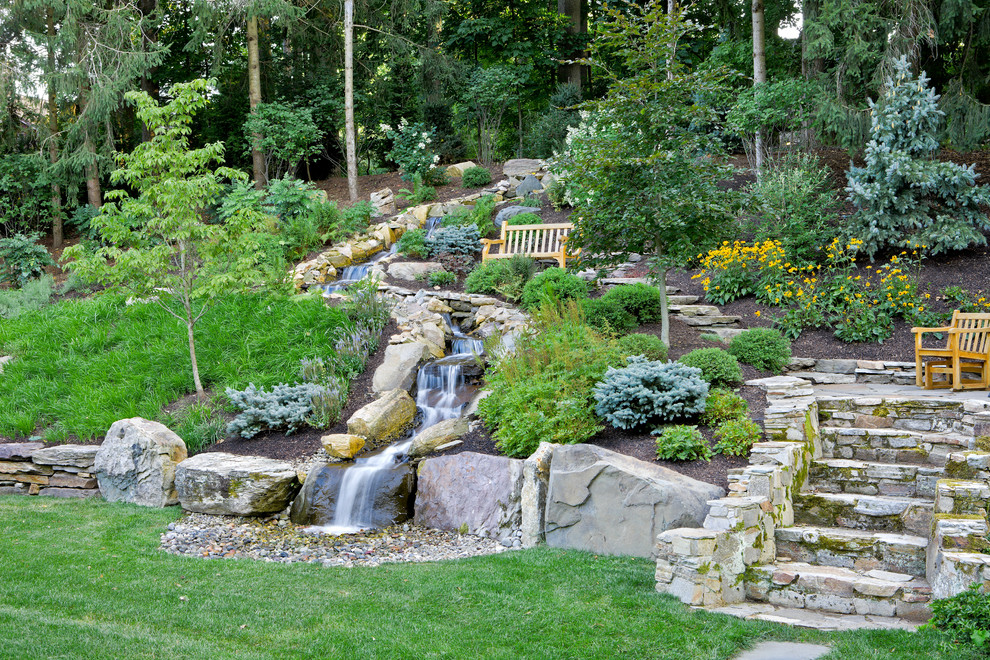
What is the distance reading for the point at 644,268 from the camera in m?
11.6

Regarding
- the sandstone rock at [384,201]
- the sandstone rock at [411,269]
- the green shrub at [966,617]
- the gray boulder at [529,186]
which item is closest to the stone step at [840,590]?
the green shrub at [966,617]

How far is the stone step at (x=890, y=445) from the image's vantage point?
571 centimetres

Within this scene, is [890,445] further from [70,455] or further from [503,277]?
[70,455]

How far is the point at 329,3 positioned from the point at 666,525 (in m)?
15.9

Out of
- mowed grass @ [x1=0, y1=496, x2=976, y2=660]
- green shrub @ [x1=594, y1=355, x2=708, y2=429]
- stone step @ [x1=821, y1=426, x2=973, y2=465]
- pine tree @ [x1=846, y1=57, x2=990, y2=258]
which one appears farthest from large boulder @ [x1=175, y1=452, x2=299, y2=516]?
pine tree @ [x1=846, y1=57, x2=990, y2=258]

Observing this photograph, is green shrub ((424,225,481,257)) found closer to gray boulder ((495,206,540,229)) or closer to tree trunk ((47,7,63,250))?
gray boulder ((495,206,540,229))

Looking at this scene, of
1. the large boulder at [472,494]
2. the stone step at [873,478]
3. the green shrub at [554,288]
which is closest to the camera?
the stone step at [873,478]

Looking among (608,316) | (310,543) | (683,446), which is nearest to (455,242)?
(608,316)

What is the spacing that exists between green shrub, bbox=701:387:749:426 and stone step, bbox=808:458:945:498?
0.77m

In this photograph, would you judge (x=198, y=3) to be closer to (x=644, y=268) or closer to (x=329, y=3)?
(x=329, y=3)

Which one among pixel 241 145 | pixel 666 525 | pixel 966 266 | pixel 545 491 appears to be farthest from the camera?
pixel 241 145

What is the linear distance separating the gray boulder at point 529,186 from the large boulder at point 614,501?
32.7ft

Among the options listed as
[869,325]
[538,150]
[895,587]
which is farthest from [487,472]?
[538,150]

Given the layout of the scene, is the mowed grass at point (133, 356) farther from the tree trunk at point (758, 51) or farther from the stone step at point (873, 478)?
the tree trunk at point (758, 51)
